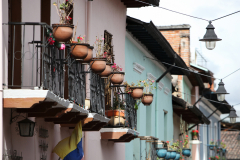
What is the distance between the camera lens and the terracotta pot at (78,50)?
8.06 m

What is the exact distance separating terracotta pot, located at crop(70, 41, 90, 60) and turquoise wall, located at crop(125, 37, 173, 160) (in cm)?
604

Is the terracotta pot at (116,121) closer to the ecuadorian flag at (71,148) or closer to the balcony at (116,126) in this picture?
the balcony at (116,126)

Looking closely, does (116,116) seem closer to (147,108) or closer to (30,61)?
(30,61)

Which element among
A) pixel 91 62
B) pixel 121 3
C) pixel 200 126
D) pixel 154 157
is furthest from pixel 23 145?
pixel 200 126

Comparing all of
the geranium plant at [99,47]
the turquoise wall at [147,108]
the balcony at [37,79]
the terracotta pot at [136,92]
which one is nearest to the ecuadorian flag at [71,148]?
the balcony at [37,79]

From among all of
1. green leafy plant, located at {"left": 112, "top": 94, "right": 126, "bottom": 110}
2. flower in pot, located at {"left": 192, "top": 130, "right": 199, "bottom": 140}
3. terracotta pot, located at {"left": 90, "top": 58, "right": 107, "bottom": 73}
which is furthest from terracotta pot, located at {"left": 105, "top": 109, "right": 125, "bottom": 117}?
flower in pot, located at {"left": 192, "top": 130, "right": 199, "bottom": 140}

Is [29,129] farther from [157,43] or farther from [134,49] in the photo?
[157,43]

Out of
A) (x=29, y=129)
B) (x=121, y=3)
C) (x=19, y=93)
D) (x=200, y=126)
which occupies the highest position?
(x=121, y=3)

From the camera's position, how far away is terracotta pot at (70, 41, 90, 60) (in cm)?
806

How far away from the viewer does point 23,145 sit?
25.0ft

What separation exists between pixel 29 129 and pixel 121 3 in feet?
24.5

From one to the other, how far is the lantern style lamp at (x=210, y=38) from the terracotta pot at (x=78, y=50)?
494cm

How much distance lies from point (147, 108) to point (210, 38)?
5.29 metres

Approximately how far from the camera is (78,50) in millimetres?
8070
